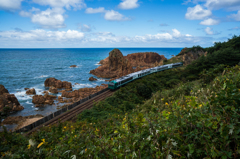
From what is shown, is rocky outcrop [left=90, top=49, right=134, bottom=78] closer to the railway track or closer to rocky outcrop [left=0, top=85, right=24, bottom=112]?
the railway track

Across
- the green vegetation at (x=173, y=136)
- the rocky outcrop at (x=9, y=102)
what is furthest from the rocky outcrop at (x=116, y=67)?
the green vegetation at (x=173, y=136)

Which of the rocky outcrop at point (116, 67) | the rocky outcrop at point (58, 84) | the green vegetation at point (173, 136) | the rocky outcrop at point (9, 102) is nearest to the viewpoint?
the green vegetation at point (173, 136)

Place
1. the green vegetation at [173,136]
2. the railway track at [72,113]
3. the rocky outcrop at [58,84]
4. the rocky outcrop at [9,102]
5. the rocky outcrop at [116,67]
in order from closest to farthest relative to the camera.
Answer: the green vegetation at [173,136] < the railway track at [72,113] < the rocky outcrop at [9,102] < the rocky outcrop at [58,84] < the rocky outcrop at [116,67]

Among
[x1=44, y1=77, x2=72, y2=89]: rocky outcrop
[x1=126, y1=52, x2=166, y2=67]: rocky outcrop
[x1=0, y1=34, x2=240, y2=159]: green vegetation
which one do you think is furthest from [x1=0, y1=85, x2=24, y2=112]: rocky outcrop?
[x1=126, y1=52, x2=166, y2=67]: rocky outcrop

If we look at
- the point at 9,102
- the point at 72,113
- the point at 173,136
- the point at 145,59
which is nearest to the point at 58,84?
the point at 9,102

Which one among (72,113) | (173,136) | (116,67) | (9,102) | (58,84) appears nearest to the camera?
(173,136)

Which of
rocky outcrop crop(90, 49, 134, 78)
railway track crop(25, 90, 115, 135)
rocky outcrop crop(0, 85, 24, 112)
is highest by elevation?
rocky outcrop crop(90, 49, 134, 78)

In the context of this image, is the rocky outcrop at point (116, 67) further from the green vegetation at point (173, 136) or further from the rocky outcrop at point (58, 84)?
the green vegetation at point (173, 136)

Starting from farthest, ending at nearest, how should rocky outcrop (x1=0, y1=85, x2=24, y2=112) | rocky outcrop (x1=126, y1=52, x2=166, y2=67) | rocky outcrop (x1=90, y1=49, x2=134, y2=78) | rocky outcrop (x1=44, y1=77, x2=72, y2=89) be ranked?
rocky outcrop (x1=126, y1=52, x2=166, y2=67) → rocky outcrop (x1=90, y1=49, x2=134, y2=78) → rocky outcrop (x1=44, y1=77, x2=72, y2=89) → rocky outcrop (x1=0, y1=85, x2=24, y2=112)

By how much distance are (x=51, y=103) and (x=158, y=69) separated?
34.1 metres

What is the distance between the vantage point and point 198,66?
34781 mm

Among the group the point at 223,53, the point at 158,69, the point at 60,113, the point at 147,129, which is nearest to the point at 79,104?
the point at 60,113

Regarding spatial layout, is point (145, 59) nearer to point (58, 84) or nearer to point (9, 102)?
point (58, 84)

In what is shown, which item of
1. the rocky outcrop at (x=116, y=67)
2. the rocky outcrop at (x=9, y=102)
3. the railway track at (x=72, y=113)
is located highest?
the rocky outcrop at (x=116, y=67)
